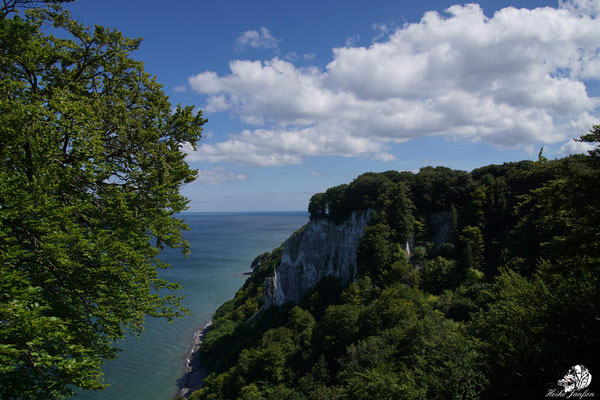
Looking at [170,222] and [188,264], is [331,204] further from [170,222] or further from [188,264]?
[188,264]

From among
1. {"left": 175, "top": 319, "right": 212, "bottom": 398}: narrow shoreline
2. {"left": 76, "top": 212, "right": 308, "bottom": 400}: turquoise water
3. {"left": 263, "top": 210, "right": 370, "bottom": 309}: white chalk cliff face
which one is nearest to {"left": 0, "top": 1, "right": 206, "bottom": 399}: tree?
A: {"left": 76, "top": 212, "right": 308, "bottom": 400}: turquoise water

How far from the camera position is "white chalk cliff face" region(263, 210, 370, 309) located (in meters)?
46.6

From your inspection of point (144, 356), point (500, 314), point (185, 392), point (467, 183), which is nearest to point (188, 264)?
point (144, 356)

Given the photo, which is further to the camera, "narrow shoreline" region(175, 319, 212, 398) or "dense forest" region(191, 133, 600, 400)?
"narrow shoreline" region(175, 319, 212, 398)

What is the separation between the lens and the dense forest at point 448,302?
38.4ft

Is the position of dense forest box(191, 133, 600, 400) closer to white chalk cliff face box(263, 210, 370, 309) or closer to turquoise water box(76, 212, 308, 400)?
white chalk cliff face box(263, 210, 370, 309)

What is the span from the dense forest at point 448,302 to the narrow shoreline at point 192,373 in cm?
190

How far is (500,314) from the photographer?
15.7 metres

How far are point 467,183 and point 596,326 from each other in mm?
32456
